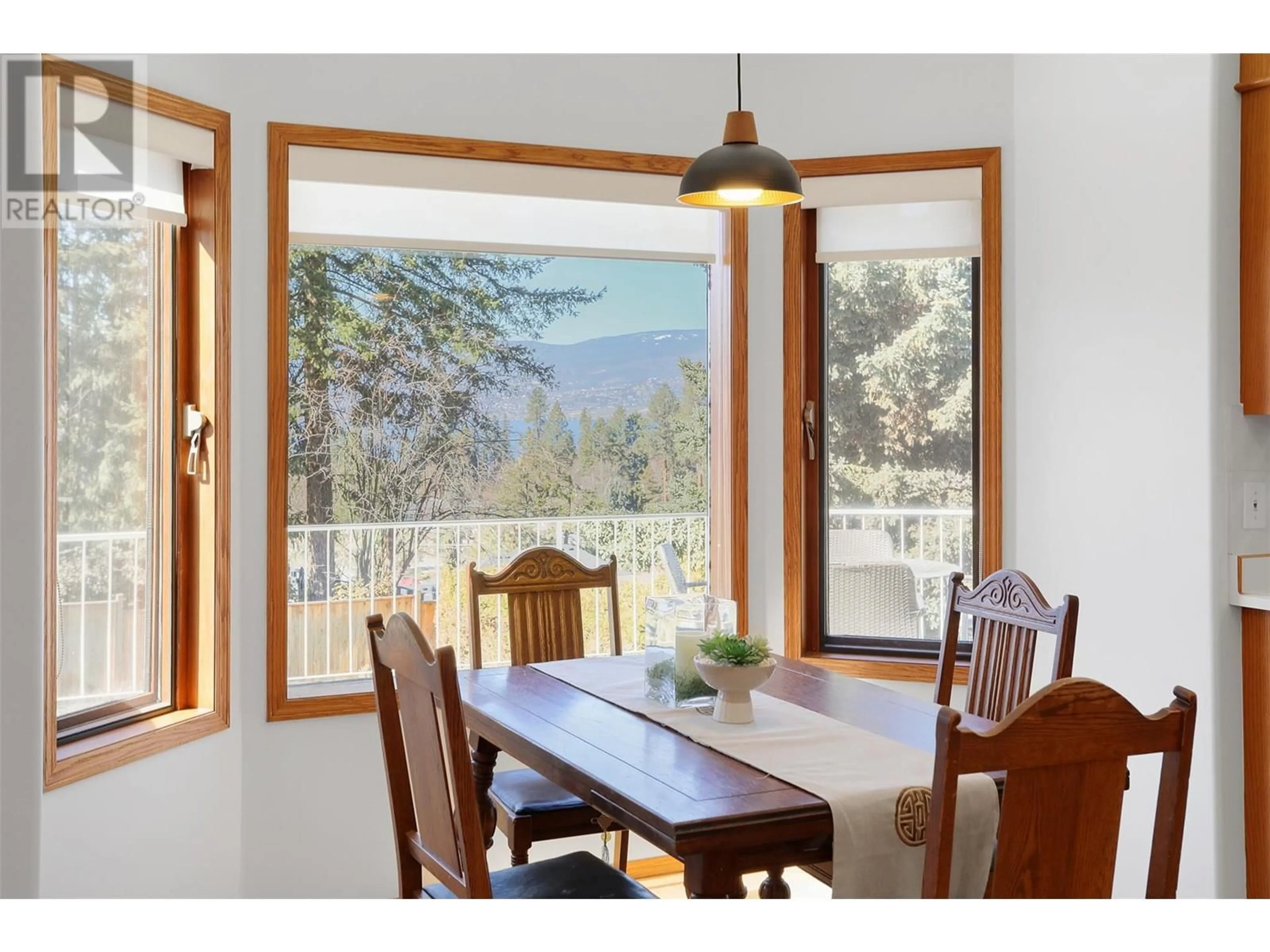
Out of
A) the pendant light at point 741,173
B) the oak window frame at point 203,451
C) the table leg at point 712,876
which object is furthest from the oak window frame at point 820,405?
the table leg at point 712,876

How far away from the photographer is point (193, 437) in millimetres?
3160

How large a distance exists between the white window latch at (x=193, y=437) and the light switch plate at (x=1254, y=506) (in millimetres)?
2890

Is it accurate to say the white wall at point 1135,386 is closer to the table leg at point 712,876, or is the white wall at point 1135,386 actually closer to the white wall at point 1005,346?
the white wall at point 1005,346

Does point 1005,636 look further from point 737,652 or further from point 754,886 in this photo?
point 754,886

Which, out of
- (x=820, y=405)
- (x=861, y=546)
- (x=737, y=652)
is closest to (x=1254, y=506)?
(x=861, y=546)

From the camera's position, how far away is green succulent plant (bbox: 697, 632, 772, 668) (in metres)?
2.22

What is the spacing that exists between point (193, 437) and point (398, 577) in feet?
2.59

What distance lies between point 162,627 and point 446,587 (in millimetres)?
906

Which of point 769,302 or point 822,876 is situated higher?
point 769,302

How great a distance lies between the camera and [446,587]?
3688 millimetres
